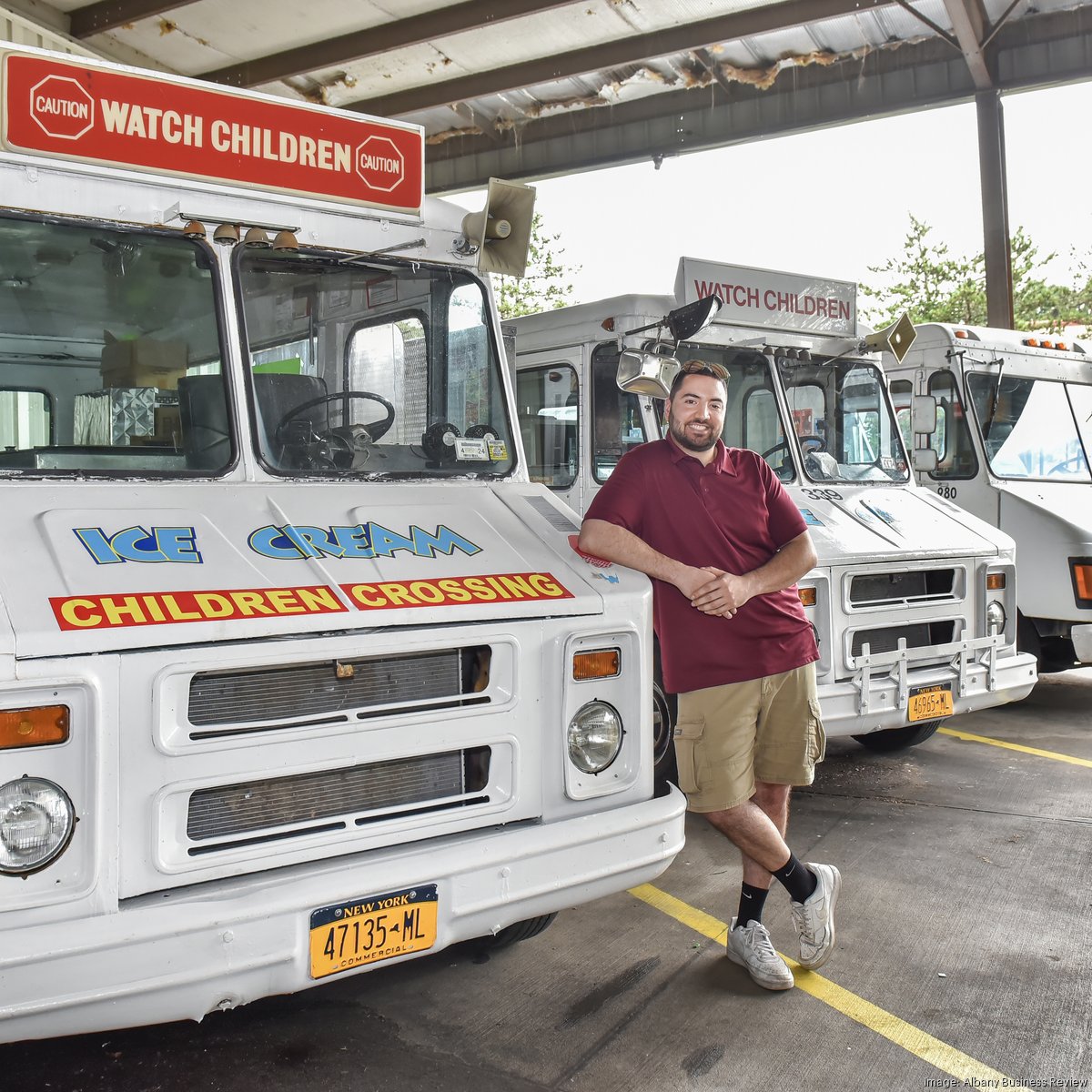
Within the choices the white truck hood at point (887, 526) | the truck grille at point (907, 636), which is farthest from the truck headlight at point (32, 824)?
the truck grille at point (907, 636)

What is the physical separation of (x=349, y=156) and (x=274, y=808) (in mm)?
2200

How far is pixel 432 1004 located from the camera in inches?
138

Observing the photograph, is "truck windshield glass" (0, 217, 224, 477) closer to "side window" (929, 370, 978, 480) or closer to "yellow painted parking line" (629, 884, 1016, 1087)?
"yellow painted parking line" (629, 884, 1016, 1087)

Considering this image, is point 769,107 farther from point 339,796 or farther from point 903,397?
point 339,796

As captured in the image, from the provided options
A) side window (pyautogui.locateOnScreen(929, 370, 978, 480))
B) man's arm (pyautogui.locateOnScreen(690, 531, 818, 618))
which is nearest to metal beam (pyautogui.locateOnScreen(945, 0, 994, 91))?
side window (pyautogui.locateOnScreen(929, 370, 978, 480))

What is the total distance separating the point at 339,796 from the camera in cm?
287

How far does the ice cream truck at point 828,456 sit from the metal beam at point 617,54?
528 cm

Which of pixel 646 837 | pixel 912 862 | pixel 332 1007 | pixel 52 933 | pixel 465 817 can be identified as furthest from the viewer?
pixel 912 862

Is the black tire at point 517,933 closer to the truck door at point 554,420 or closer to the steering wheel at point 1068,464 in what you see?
the truck door at point 554,420

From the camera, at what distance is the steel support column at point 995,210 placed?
1175cm

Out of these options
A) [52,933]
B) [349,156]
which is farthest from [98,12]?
[52,933]

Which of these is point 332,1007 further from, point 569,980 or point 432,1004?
point 569,980

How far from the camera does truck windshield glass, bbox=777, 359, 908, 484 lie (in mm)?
6426

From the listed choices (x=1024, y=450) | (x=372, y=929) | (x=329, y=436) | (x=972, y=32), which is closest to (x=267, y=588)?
(x=372, y=929)
